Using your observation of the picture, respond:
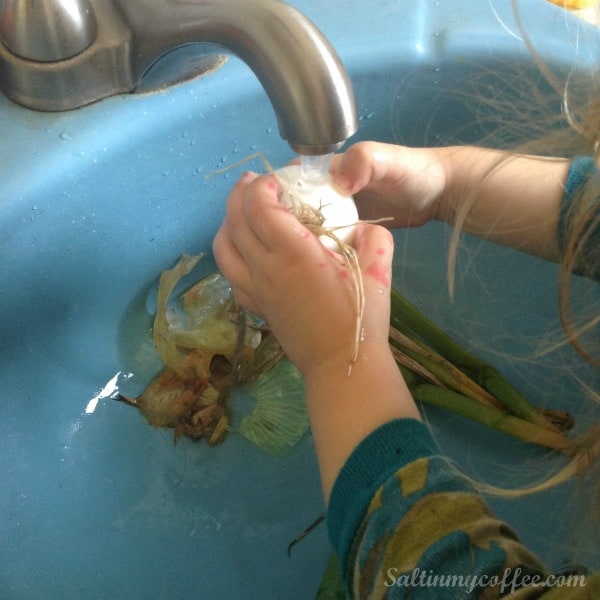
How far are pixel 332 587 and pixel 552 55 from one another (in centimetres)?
54

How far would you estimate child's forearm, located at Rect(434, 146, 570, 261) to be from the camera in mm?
662

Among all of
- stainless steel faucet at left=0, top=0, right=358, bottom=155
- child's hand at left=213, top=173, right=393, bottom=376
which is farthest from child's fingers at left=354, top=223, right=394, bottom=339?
stainless steel faucet at left=0, top=0, right=358, bottom=155

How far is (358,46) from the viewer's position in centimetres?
68

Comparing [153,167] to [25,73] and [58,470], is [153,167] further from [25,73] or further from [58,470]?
[58,470]

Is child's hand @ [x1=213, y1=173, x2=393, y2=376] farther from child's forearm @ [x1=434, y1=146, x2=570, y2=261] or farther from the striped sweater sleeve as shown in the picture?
child's forearm @ [x1=434, y1=146, x2=570, y2=261]

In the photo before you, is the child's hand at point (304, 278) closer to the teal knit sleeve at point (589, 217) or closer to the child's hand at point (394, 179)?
the child's hand at point (394, 179)

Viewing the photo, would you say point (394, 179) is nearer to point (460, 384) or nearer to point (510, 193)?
point (510, 193)

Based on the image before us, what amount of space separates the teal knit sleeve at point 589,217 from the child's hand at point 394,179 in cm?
11

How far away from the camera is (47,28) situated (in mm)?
486

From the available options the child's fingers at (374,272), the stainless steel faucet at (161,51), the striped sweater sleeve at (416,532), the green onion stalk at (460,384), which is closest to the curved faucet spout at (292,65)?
the stainless steel faucet at (161,51)

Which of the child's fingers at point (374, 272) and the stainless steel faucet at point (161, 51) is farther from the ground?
the stainless steel faucet at point (161, 51)

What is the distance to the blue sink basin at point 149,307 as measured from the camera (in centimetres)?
60

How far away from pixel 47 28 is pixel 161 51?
79 mm

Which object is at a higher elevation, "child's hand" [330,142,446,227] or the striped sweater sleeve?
"child's hand" [330,142,446,227]
